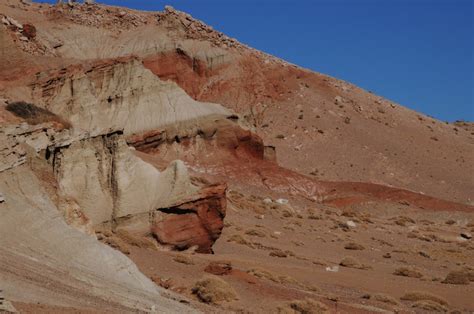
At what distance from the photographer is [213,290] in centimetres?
1677

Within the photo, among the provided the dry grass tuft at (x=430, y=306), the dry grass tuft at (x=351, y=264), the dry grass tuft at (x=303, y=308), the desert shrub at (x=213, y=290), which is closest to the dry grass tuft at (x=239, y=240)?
the dry grass tuft at (x=351, y=264)

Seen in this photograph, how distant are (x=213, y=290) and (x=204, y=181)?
25512 mm

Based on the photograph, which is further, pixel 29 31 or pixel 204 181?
pixel 29 31

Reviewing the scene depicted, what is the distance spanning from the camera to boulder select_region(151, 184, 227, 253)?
22536 millimetres

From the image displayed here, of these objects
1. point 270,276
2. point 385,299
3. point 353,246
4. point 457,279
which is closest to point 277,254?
point 457,279

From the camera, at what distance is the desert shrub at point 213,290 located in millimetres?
16594

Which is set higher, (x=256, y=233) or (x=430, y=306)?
(x=256, y=233)

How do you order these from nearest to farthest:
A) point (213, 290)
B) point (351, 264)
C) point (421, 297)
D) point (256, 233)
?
point (213, 290), point (421, 297), point (351, 264), point (256, 233)

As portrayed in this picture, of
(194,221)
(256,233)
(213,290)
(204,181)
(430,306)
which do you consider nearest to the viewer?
(213,290)

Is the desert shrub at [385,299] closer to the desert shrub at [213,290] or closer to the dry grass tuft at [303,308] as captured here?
the dry grass tuft at [303,308]

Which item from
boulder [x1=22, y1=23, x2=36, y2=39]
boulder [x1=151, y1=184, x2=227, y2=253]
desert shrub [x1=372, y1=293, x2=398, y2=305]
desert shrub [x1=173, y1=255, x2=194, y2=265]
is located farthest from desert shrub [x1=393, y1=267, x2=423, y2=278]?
boulder [x1=22, y1=23, x2=36, y2=39]

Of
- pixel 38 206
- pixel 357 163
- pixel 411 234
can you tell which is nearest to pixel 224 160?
pixel 411 234

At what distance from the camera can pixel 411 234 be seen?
45.7m

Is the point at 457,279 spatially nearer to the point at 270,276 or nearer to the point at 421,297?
the point at 421,297
